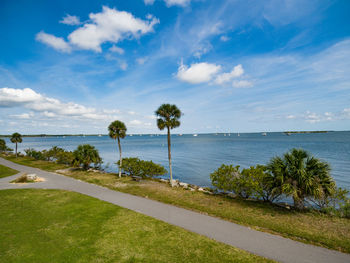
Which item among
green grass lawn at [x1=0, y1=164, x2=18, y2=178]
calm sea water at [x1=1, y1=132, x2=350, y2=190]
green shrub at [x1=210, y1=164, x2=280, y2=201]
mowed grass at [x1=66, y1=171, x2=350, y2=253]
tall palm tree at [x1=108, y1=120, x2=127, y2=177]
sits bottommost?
calm sea water at [x1=1, y1=132, x2=350, y2=190]

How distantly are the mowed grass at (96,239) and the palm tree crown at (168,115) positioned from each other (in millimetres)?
9317

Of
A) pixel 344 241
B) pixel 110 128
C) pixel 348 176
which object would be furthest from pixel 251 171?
pixel 348 176

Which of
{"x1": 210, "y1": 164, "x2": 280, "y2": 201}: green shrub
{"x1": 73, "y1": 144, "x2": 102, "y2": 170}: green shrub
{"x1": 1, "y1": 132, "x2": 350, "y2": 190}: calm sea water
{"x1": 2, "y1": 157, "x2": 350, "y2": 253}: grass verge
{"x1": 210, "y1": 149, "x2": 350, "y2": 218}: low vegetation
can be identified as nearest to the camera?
{"x1": 2, "y1": 157, "x2": 350, "y2": 253}: grass verge

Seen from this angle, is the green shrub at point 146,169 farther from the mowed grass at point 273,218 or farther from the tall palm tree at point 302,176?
the tall palm tree at point 302,176

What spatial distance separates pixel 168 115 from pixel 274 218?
40.4 feet

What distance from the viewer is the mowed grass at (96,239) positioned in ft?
20.1

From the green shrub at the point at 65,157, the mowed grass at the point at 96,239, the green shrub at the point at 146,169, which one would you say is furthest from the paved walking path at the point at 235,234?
the green shrub at the point at 65,157

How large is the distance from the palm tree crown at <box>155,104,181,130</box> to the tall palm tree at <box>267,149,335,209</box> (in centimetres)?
992

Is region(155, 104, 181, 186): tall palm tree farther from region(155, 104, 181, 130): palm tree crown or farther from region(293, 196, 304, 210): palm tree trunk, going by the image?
region(293, 196, 304, 210): palm tree trunk

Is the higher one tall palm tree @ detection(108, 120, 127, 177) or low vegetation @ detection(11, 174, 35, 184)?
tall palm tree @ detection(108, 120, 127, 177)

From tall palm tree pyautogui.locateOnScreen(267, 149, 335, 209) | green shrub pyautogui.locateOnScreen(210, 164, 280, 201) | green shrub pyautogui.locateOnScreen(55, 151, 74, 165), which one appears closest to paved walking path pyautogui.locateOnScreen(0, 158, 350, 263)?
tall palm tree pyautogui.locateOnScreen(267, 149, 335, 209)

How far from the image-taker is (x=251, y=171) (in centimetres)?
1255

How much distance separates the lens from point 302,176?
9984 mm

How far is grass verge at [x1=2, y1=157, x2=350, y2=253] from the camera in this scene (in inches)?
287
